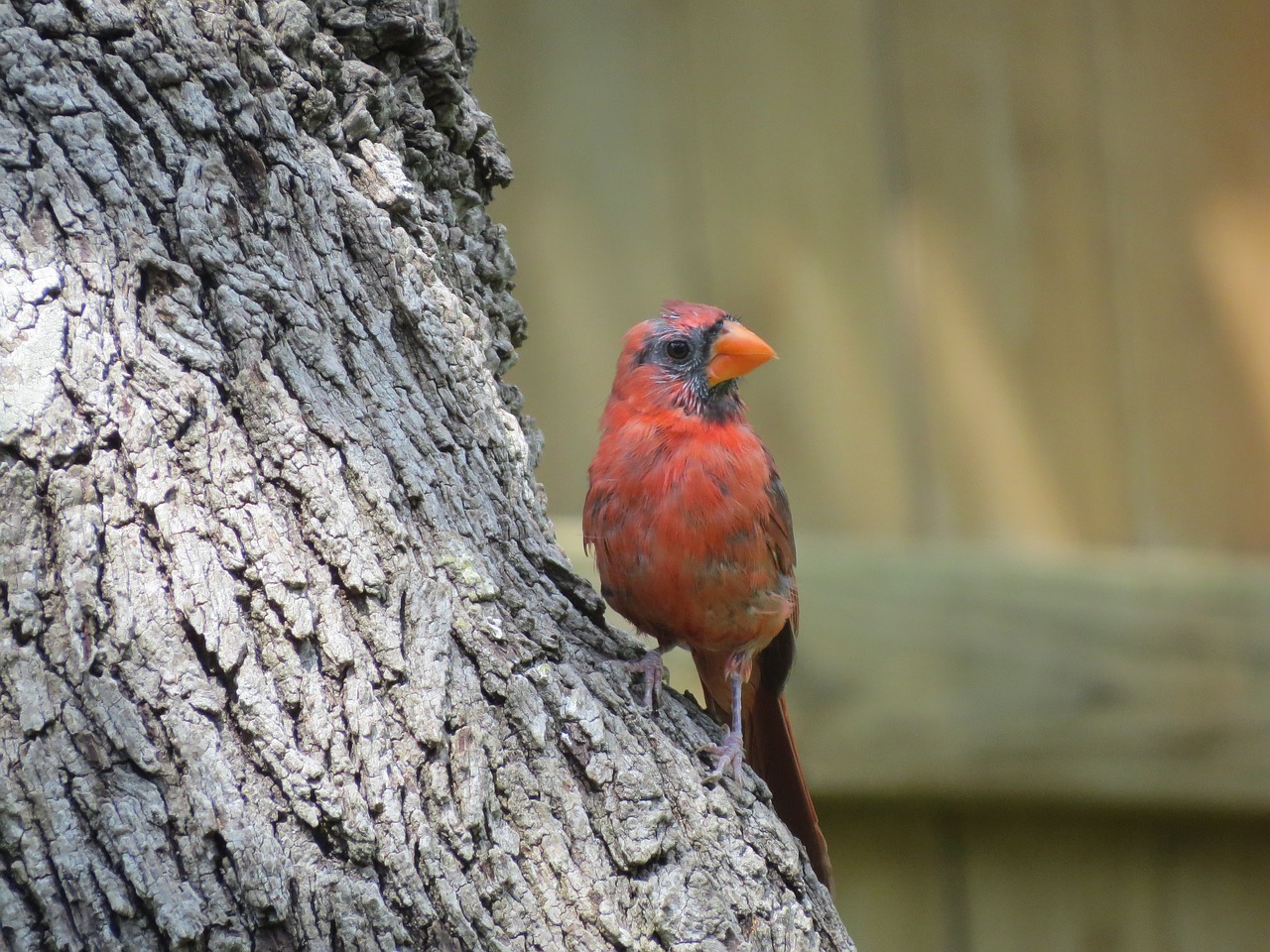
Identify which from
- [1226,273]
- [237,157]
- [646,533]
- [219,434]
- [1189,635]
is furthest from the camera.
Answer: [1226,273]

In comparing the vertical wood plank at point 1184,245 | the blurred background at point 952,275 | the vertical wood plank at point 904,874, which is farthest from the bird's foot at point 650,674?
the vertical wood plank at point 1184,245

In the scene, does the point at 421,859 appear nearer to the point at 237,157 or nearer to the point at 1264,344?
the point at 237,157

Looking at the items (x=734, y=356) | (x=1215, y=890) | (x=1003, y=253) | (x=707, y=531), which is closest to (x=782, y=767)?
(x=707, y=531)

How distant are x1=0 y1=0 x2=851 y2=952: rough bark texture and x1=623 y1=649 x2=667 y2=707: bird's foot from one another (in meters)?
0.03

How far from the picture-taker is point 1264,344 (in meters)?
3.44

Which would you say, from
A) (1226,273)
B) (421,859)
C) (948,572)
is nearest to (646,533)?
(948,572)

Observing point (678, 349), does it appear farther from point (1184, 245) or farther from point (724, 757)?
point (1184, 245)

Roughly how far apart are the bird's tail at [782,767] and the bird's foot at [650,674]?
685 millimetres

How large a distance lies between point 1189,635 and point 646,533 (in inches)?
59.2

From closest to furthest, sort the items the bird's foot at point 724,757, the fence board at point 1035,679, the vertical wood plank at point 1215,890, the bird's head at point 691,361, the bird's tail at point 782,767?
the bird's foot at point 724,757 → the bird's tail at point 782,767 → the bird's head at point 691,361 → the fence board at point 1035,679 → the vertical wood plank at point 1215,890

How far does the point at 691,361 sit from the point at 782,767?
36.0 inches

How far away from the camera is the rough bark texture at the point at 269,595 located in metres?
1.41

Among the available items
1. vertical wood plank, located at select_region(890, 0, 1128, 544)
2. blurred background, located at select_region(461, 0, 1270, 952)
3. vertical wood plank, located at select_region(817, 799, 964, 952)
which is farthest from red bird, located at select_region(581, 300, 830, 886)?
vertical wood plank, located at select_region(890, 0, 1128, 544)

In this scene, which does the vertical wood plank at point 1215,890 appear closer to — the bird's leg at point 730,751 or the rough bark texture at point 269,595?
the bird's leg at point 730,751
